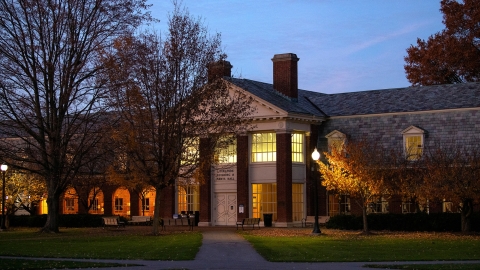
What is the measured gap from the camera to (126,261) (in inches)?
908

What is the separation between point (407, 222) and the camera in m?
40.8

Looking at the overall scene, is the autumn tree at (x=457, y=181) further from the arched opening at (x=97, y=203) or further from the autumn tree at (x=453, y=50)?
the arched opening at (x=97, y=203)

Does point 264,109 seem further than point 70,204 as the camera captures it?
No

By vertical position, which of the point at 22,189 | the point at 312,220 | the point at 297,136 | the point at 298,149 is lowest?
the point at 312,220

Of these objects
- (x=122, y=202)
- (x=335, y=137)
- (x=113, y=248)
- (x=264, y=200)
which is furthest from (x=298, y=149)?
(x=113, y=248)

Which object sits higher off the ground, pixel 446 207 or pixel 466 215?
pixel 446 207

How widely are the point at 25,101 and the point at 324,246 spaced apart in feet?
63.5

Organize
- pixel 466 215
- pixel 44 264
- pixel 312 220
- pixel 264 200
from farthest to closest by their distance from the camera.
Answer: pixel 264 200
pixel 312 220
pixel 466 215
pixel 44 264

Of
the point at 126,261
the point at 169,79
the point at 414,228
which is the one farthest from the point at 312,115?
the point at 126,261

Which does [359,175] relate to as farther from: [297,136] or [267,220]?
[297,136]

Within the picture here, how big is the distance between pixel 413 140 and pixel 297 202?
8.62 meters

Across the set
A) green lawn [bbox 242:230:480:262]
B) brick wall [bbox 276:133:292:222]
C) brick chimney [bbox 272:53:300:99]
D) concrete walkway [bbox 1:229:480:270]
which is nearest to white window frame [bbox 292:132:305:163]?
brick wall [bbox 276:133:292:222]

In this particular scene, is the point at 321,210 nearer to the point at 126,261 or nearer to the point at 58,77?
the point at 58,77

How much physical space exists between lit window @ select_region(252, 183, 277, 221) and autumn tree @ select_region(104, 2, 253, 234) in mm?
10467
